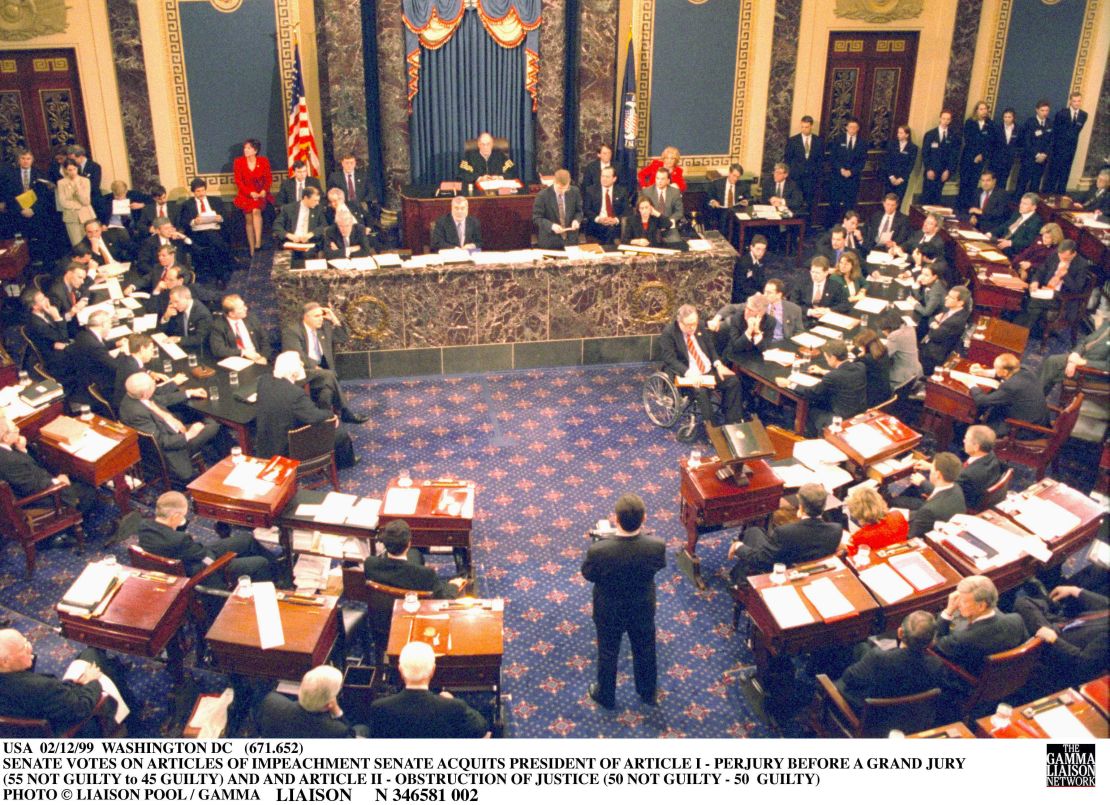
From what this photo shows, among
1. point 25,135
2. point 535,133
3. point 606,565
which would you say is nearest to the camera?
point 606,565

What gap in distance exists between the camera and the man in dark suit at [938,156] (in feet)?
44.4

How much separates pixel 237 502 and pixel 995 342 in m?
6.24

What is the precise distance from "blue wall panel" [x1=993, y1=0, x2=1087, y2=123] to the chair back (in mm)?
11299

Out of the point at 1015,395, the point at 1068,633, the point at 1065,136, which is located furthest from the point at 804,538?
the point at 1065,136

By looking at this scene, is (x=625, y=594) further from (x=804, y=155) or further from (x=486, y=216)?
(x=804, y=155)

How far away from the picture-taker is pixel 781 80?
13312 mm

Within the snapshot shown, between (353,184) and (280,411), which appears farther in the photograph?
(353,184)

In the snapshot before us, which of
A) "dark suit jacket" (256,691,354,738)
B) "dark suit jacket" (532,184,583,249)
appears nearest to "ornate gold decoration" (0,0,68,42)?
"dark suit jacket" (532,184,583,249)

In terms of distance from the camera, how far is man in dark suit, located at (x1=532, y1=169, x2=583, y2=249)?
425 inches

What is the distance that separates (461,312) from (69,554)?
13.4 ft

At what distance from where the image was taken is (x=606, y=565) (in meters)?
5.33

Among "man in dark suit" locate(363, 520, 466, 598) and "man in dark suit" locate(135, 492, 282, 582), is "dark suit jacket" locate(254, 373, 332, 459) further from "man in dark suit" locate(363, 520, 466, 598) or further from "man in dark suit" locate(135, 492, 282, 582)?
"man in dark suit" locate(363, 520, 466, 598)
